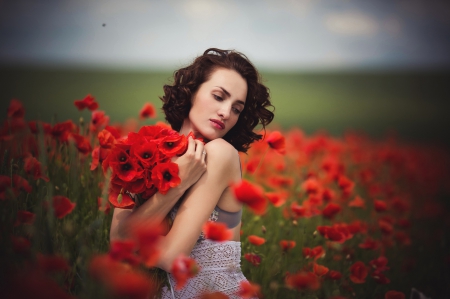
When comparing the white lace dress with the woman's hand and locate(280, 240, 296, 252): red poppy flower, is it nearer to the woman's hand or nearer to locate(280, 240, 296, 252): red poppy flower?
the woman's hand

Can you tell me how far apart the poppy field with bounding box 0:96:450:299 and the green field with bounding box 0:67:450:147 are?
227 inches

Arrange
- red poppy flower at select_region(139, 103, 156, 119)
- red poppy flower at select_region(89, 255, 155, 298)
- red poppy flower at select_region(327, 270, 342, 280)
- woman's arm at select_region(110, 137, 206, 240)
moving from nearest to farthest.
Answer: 1. red poppy flower at select_region(89, 255, 155, 298)
2. woman's arm at select_region(110, 137, 206, 240)
3. red poppy flower at select_region(327, 270, 342, 280)
4. red poppy flower at select_region(139, 103, 156, 119)

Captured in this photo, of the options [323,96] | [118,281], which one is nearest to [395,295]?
[118,281]

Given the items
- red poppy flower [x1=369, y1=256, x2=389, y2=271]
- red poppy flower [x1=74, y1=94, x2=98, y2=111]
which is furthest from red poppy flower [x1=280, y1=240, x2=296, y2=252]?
red poppy flower [x1=74, y1=94, x2=98, y2=111]

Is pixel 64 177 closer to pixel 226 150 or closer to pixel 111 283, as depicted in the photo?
pixel 226 150

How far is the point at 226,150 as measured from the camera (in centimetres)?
166

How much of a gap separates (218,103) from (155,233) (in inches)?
40.1

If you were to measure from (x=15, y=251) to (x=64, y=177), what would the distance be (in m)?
1.13

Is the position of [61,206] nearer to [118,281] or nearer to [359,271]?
[118,281]

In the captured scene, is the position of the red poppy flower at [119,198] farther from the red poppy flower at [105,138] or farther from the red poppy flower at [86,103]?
the red poppy flower at [86,103]

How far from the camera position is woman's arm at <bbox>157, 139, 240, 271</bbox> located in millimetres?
1472

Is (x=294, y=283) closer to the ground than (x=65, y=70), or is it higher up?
closer to the ground

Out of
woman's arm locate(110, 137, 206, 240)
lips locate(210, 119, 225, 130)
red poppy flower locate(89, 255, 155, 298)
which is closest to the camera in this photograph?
red poppy flower locate(89, 255, 155, 298)

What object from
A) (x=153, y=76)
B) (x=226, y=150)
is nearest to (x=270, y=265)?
(x=226, y=150)
